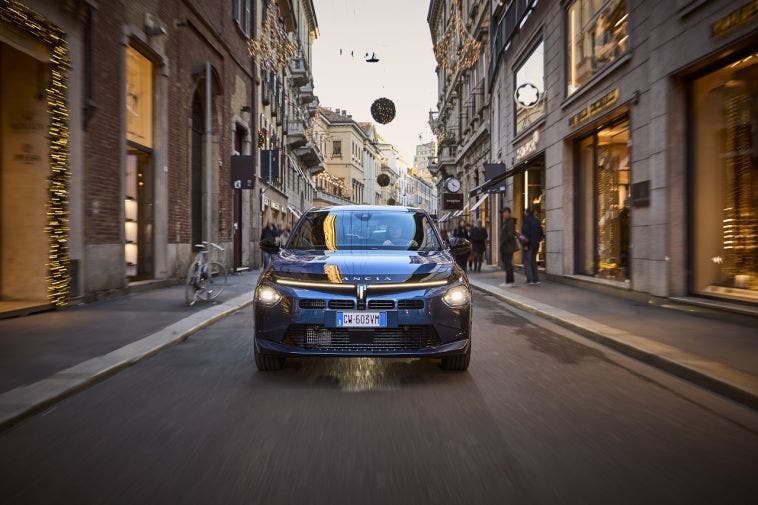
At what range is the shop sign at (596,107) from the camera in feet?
41.4

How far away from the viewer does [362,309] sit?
5.02m

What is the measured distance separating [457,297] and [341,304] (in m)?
0.99

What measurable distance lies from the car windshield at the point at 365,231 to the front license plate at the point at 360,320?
4.19 ft

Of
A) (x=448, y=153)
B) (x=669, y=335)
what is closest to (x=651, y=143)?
(x=669, y=335)

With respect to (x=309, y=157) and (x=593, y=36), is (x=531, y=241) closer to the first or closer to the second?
(x=593, y=36)

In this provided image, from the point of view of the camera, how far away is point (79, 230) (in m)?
10.5

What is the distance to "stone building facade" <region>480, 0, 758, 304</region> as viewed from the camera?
29.6 ft

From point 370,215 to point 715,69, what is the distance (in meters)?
6.37

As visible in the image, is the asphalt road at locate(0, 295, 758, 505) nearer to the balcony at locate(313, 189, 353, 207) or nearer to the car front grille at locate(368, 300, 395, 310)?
the car front grille at locate(368, 300, 395, 310)

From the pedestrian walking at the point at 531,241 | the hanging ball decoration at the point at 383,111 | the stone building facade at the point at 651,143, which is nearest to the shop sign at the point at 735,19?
the stone building facade at the point at 651,143

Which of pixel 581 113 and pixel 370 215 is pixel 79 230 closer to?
pixel 370 215

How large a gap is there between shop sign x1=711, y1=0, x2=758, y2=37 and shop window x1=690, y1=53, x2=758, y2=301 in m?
0.52

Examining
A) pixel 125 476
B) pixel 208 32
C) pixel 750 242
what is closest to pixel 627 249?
pixel 750 242

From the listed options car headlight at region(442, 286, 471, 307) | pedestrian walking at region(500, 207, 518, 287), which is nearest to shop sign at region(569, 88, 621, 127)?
pedestrian walking at region(500, 207, 518, 287)
